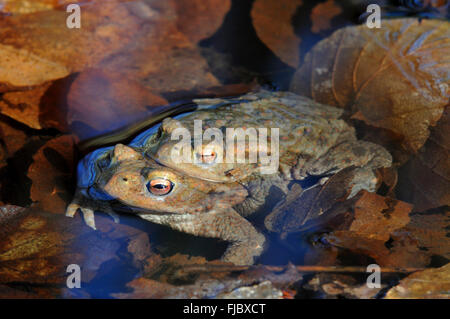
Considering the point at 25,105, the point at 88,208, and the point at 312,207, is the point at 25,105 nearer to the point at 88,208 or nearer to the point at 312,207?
the point at 88,208

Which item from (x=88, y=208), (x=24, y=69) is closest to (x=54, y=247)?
(x=88, y=208)

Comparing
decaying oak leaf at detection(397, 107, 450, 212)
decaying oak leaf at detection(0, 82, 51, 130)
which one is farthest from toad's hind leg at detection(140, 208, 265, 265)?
decaying oak leaf at detection(0, 82, 51, 130)

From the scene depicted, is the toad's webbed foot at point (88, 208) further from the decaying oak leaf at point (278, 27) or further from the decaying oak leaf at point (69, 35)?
the decaying oak leaf at point (278, 27)

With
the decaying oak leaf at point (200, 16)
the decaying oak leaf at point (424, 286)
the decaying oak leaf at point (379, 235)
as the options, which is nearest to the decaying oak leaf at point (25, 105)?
the decaying oak leaf at point (200, 16)

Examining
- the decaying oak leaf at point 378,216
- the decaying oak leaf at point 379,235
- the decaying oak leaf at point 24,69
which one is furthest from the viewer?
the decaying oak leaf at point 24,69

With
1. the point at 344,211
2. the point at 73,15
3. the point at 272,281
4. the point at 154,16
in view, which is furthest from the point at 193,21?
the point at 272,281
